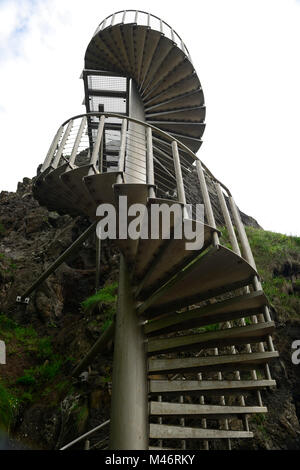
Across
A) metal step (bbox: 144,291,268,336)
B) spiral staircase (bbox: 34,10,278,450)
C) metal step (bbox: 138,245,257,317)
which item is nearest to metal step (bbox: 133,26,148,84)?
spiral staircase (bbox: 34,10,278,450)

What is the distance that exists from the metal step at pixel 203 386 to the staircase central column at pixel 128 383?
0.25 meters

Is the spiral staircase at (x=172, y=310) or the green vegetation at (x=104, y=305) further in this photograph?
the green vegetation at (x=104, y=305)

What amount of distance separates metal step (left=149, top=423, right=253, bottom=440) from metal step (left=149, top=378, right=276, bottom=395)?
13.3 inches

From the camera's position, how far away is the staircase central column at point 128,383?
3195 millimetres

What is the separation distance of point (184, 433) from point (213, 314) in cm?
127

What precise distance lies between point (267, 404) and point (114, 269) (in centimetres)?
401

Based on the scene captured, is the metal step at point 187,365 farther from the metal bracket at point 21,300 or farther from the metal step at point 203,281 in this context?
the metal bracket at point 21,300

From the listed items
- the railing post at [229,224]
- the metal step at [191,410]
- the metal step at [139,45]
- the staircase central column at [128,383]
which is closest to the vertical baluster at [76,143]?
the staircase central column at [128,383]

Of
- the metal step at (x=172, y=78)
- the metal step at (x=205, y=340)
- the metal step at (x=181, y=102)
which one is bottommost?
the metal step at (x=205, y=340)

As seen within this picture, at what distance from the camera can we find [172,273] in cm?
362

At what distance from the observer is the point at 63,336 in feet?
20.7

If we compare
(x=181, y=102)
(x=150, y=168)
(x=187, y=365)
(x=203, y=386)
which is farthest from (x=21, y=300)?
(x=181, y=102)
